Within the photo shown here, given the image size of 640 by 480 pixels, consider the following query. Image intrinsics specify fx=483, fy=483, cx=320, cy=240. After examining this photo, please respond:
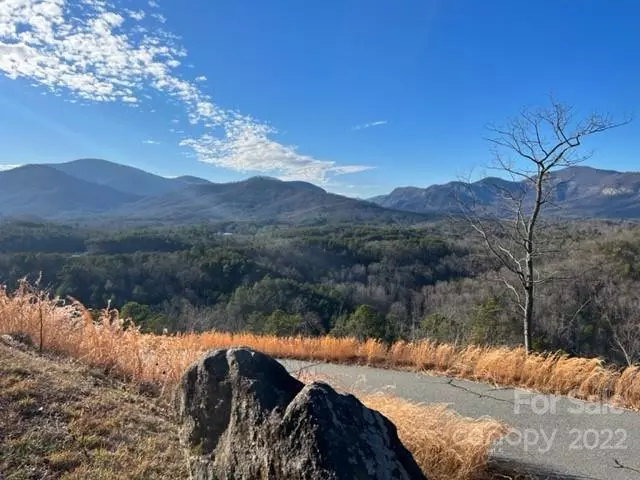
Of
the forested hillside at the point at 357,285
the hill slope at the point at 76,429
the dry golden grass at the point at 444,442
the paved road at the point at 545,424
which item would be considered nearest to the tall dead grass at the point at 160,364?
the dry golden grass at the point at 444,442

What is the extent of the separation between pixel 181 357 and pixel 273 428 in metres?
3.24

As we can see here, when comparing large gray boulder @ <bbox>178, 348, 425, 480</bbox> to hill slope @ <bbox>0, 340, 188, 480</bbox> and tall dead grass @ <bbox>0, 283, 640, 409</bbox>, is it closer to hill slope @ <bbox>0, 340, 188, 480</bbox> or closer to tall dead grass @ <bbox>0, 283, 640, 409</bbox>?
hill slope @ <bbox>0, 340, 188, 480</bbox>

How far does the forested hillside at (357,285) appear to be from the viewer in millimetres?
22656

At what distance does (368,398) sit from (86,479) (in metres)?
2.73

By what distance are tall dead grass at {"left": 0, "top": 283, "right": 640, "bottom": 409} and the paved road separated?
1.39ft

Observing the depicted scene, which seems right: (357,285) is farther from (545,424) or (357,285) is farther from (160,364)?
(160,364)

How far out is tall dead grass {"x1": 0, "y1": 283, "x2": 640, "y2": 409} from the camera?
526 centimetres

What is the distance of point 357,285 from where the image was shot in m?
57.2

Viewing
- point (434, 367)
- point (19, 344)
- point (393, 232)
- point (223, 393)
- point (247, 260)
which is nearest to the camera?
point (223, 393)

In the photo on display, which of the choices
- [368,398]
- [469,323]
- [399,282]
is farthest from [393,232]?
[368,398]

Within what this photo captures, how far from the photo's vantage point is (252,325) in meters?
25.5

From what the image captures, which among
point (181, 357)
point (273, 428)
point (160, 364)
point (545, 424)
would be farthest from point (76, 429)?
point (545, 424)

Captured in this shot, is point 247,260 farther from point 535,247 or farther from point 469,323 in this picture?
point 535,247

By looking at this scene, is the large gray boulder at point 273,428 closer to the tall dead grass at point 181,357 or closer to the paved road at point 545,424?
the tall dead grass at point 181,357
